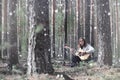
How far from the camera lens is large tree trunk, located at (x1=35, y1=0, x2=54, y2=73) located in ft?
27.6

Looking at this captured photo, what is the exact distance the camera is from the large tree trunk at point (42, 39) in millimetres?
8406

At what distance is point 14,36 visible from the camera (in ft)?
40.1

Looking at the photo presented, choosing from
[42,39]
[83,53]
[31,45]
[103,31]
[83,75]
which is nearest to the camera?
[31,45]

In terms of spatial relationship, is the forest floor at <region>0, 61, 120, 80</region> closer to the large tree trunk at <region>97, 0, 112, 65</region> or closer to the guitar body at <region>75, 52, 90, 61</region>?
the large tree trunk at <region>97, 0, 112, 65</region>

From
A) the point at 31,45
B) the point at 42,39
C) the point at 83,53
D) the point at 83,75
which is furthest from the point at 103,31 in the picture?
the point at 31,45

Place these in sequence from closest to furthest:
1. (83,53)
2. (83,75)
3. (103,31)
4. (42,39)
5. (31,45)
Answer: (31,45) < (42,39) < (83,75) < (103,31) < (83,53)

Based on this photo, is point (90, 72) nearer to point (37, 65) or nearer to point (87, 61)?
point (37, 65)

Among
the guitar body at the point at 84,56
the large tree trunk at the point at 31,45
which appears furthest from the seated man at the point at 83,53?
the large tree trunk at the point at 31,45

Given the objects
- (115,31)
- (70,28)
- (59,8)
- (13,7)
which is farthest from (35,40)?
(115,31)

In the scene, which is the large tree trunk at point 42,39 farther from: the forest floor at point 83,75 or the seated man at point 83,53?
the seated man at point 83,53

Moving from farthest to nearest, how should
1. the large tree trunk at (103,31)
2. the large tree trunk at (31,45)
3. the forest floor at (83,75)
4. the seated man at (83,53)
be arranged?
the seated man at (83,53) < the large tree trunk at (103,31) < the forest floor at (83,75) < the large tree trunk at (31,45)

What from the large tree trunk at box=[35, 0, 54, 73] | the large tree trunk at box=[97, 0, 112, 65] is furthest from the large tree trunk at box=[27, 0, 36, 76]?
the large tree trunk at box=[97, 0, 112, 65]

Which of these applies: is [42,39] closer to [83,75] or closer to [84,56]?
[83,75]

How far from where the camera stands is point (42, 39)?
845 cm
